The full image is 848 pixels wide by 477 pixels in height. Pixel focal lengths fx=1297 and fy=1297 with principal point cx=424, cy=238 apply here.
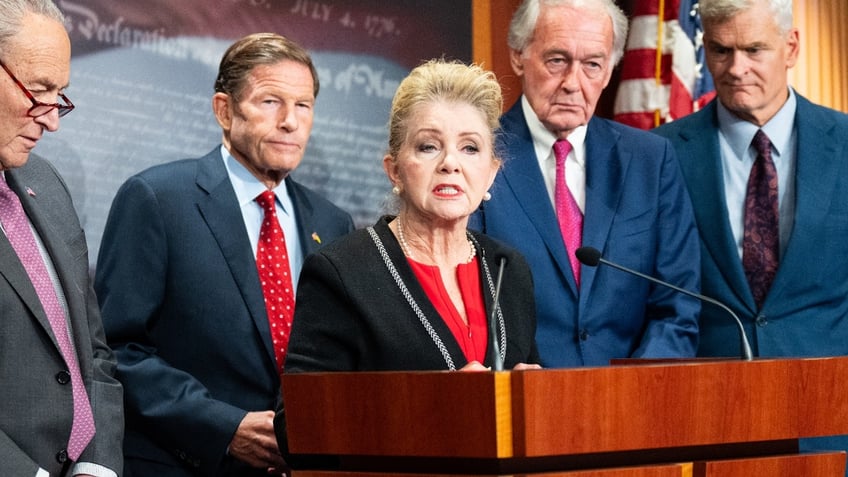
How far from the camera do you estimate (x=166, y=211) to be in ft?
11.3

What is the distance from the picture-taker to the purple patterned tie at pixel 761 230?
3.87m

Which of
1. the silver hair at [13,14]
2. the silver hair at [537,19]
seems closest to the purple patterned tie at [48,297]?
the silver hair at [13,14]

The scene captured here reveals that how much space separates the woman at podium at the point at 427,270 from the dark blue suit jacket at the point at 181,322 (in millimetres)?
645

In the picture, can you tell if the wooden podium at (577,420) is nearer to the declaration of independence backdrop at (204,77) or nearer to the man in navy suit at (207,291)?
the man in navy suit at (207,291)

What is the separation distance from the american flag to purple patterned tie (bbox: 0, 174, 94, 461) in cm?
317

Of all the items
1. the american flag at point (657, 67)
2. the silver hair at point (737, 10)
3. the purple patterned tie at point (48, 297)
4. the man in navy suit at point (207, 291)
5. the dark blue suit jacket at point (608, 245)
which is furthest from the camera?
the american flag at point (657, 67)

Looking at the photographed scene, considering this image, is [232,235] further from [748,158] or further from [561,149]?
[748,158]

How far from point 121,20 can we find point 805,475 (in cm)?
253

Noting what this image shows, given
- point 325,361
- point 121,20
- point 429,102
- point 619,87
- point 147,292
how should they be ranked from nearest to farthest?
point 325,361, point 429,102, point 147,292, point 121,20, point 619,87

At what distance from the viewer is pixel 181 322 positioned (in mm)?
3420

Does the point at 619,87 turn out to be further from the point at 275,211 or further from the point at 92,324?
the point at 92,324

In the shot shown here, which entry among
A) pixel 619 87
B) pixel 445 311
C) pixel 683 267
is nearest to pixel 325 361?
pixel 445 311

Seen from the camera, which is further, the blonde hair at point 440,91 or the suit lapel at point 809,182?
the suit lapel at point 809,182

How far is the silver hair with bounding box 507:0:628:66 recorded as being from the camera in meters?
3.82
